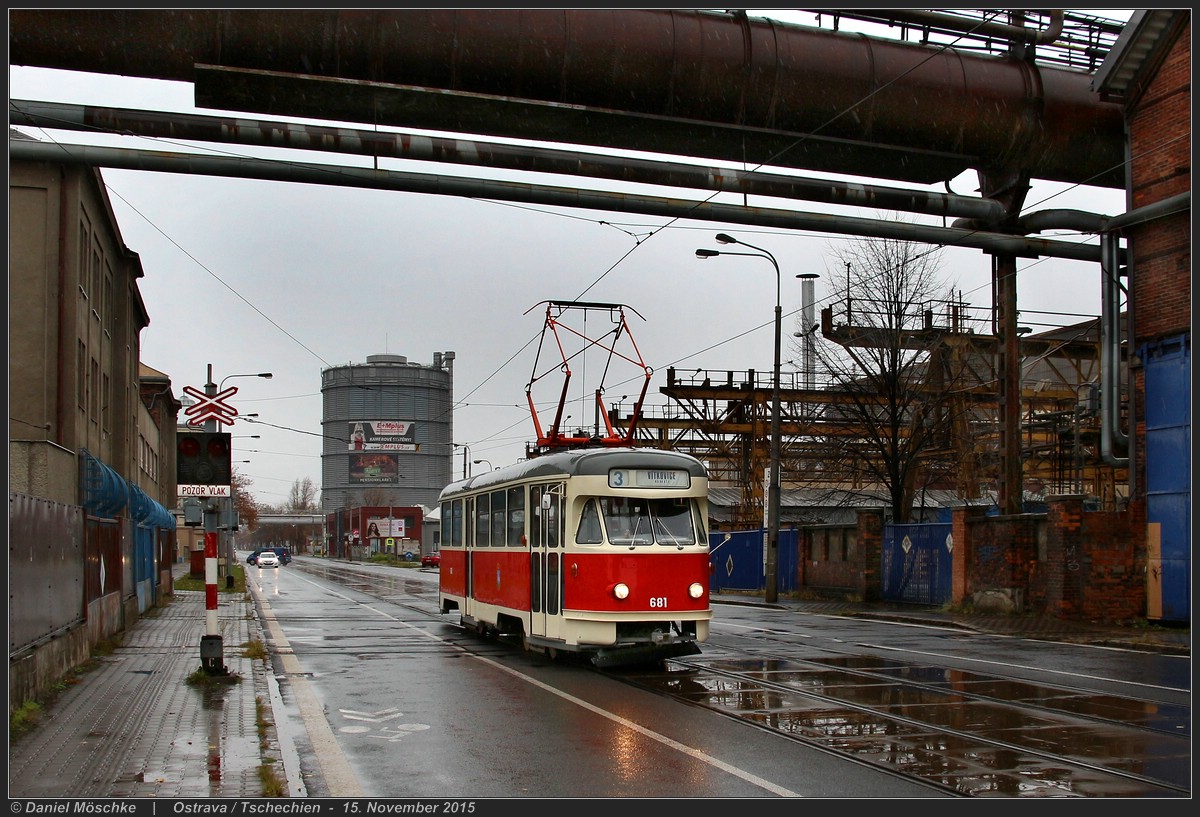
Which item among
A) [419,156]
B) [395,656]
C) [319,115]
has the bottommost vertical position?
[395,656]

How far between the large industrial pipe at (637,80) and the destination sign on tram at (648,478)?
822 centimetres

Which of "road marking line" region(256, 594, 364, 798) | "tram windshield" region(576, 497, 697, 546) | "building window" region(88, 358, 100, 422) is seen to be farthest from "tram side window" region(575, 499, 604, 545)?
"building window" region(88, 358, 100, 422)

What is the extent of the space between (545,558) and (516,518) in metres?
1.71

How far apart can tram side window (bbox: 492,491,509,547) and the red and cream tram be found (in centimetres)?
163

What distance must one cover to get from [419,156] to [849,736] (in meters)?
11.4

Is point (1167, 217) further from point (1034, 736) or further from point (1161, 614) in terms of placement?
point (1034, 736)

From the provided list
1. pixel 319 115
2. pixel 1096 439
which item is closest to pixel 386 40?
pixel 319 115

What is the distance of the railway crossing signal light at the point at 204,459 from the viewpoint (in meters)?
15.4

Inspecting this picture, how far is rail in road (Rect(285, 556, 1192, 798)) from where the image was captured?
8562 mm

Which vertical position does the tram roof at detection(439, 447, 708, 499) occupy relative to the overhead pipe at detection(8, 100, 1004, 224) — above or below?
below

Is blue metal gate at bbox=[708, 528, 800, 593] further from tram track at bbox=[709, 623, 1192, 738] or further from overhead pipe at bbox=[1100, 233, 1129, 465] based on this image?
tram track at bbox=[709, 623, 1192, 738]

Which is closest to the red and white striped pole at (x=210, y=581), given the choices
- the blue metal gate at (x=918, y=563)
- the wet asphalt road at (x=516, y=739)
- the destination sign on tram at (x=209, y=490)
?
the destination sign on tram at (x=209, y=490)

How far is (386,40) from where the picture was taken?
67.5 feet

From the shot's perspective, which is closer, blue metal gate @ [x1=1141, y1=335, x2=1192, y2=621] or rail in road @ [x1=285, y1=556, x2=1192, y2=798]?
rail in road @ [x1=285, y1=556, x2=1192, y2=798]
